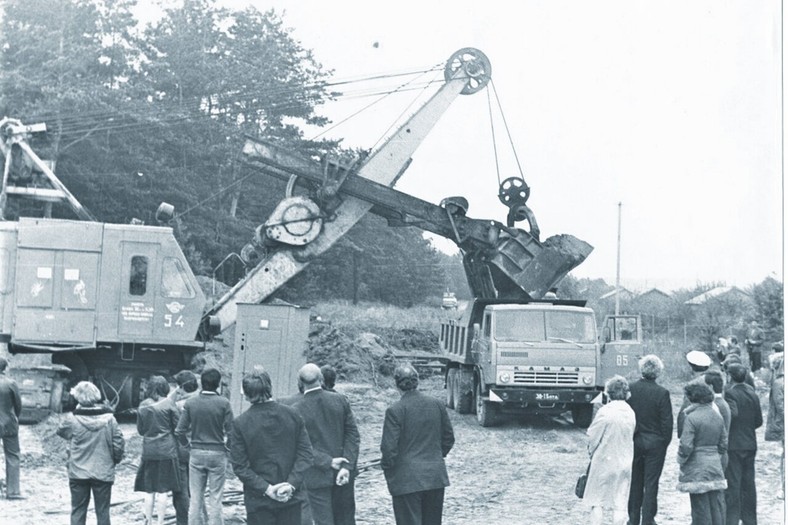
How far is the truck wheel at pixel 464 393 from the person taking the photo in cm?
2033

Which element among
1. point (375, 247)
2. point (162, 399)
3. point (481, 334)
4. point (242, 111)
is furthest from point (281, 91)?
point (162, 399)

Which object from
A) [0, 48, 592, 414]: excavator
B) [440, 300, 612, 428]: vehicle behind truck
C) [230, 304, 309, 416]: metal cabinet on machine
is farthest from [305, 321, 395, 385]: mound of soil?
[230, 304, 309, 416]: metal cabinet on machine

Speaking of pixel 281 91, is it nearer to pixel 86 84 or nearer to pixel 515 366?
pixel 86 84

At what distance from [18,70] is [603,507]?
95.2ft

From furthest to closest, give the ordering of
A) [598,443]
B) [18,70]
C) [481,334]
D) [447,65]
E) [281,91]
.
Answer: [281,91] < [18,70] < [447,65] < [481,334] < [598,443]

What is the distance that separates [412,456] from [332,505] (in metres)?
0.88

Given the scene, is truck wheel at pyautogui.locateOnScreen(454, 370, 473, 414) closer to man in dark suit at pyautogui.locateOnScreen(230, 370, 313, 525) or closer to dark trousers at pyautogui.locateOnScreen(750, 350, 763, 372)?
dark trousers at pyautogui.locateOnScreen(750, 350, 763, 372)

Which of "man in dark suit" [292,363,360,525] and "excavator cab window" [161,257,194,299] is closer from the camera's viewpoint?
"man in dark suit" [292,363,360,525]

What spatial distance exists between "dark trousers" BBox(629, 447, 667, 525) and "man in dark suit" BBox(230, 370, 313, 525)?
12.9 feet

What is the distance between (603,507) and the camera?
9141 mm

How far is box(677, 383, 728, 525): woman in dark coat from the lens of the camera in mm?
8852

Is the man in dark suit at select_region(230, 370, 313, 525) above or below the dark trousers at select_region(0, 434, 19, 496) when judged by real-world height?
above

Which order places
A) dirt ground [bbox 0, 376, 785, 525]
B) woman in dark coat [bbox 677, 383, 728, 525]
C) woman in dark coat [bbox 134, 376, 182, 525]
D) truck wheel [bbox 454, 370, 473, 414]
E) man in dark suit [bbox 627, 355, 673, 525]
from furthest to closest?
truck wheel [bbox 454, 370, 473, 414] → dirt ground [bbox 0, 376, 785, 525] → man in dark suit [bbox 627, 355, 673, 525] → woman in dark coat [bbox 134, 376, 182, 525] → woman in dark coat [bbox 677, 383, 728, 525]

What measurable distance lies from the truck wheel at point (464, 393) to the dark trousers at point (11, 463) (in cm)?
1072
